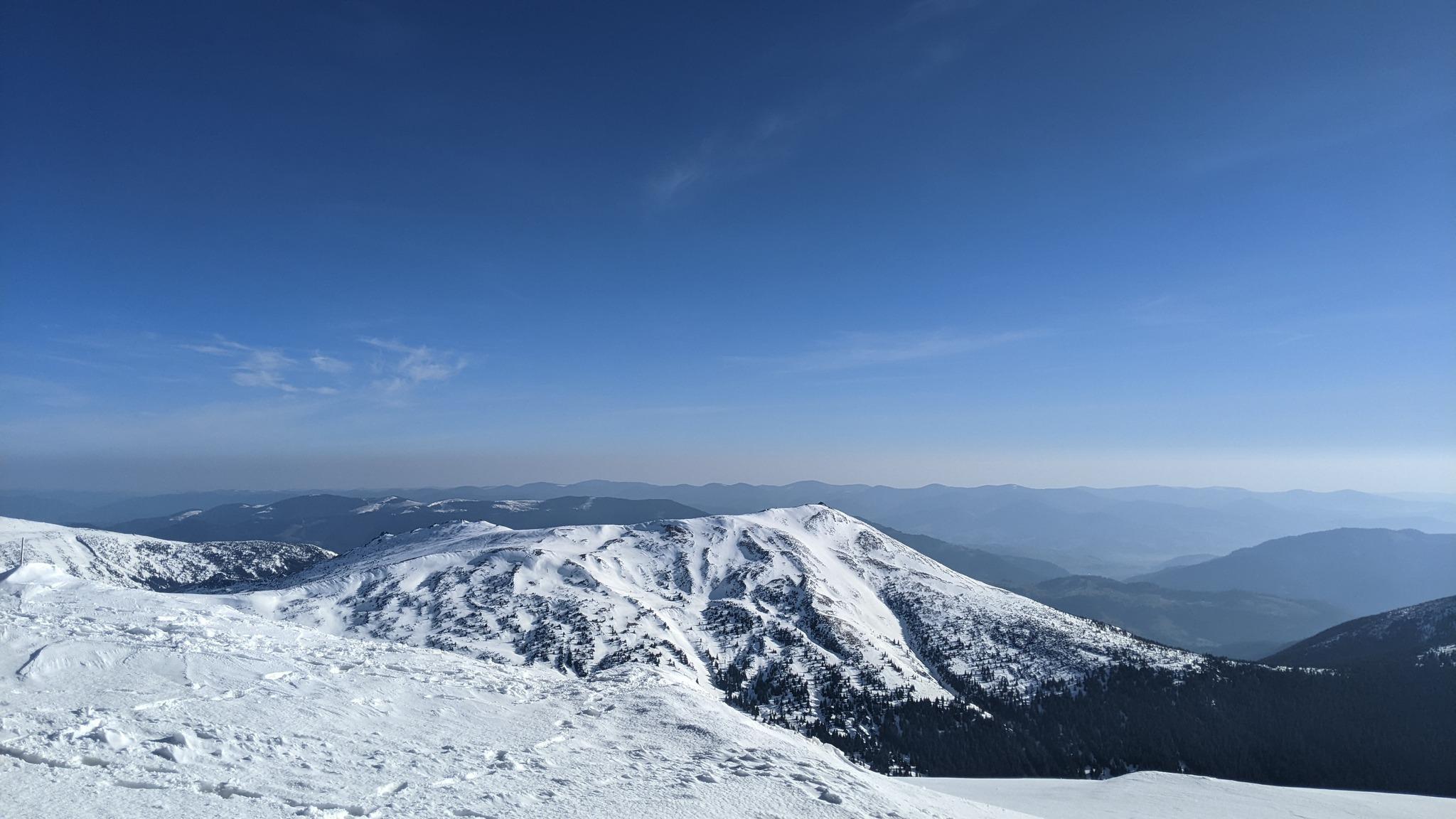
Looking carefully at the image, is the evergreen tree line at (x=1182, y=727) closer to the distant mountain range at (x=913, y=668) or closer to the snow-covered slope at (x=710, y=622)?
the distant mountain range at (x=913, y=668)

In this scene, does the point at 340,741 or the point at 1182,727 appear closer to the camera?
the point at 340,741

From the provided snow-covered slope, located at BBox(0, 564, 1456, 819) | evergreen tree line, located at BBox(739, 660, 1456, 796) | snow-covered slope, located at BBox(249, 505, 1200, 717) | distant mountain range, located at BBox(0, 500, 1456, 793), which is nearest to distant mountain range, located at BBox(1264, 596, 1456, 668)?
evergreen tree line, located at BBox(739, 660, 1456, 796)

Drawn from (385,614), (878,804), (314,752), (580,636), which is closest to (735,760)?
(878,804)

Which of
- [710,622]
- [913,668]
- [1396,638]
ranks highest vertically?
[710,622]

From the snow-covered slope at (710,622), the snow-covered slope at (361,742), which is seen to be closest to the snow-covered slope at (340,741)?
the snow-covered slope at (361,742)

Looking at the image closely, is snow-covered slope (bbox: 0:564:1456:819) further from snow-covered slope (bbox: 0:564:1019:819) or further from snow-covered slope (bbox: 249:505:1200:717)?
snow-covered slope (bbox: 249:505:1200:717)

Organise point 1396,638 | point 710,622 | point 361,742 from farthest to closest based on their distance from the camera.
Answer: point 1396,638 < point 710,622 < point 361,742

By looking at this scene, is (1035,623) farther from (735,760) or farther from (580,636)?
(735,760)

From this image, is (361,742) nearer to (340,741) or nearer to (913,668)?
(340,741)

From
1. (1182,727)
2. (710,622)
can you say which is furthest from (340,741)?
(1182,727)
